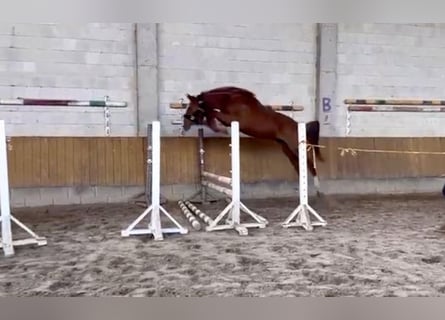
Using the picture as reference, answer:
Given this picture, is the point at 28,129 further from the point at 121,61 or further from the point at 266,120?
the point at 266,120

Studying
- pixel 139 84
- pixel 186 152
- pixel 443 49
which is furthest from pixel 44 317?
pixel 443 49

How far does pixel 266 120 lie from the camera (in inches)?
178

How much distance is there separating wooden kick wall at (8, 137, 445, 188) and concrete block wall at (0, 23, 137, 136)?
0.44 m

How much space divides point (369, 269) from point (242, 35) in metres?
3.93

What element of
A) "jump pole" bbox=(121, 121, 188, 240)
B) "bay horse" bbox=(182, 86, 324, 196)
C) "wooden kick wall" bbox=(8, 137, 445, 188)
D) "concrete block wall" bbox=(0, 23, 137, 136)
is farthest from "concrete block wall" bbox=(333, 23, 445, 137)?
"jump pole" bbox=(121, 121, 188, 240)

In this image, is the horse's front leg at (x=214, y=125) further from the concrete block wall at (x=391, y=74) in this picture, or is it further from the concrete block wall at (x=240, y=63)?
the concrete block wall at (x=391, y=74)

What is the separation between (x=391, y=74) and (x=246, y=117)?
2.81 meters

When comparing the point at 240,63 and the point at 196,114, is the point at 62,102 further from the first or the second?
the point at 240,63

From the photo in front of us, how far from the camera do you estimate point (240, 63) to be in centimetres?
542

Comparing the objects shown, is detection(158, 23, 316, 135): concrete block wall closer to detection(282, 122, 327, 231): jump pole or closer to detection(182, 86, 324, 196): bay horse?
detection(182, 86, 324, 196): bay horse

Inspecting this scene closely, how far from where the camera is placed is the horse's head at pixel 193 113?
4.60 m

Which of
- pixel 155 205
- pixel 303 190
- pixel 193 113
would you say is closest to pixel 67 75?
pixel 193 113

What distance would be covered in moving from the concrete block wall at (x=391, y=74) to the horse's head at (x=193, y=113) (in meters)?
2.20

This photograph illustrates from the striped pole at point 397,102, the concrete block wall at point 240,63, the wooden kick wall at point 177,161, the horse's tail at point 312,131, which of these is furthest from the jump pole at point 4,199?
the striped pole at point 397,102
